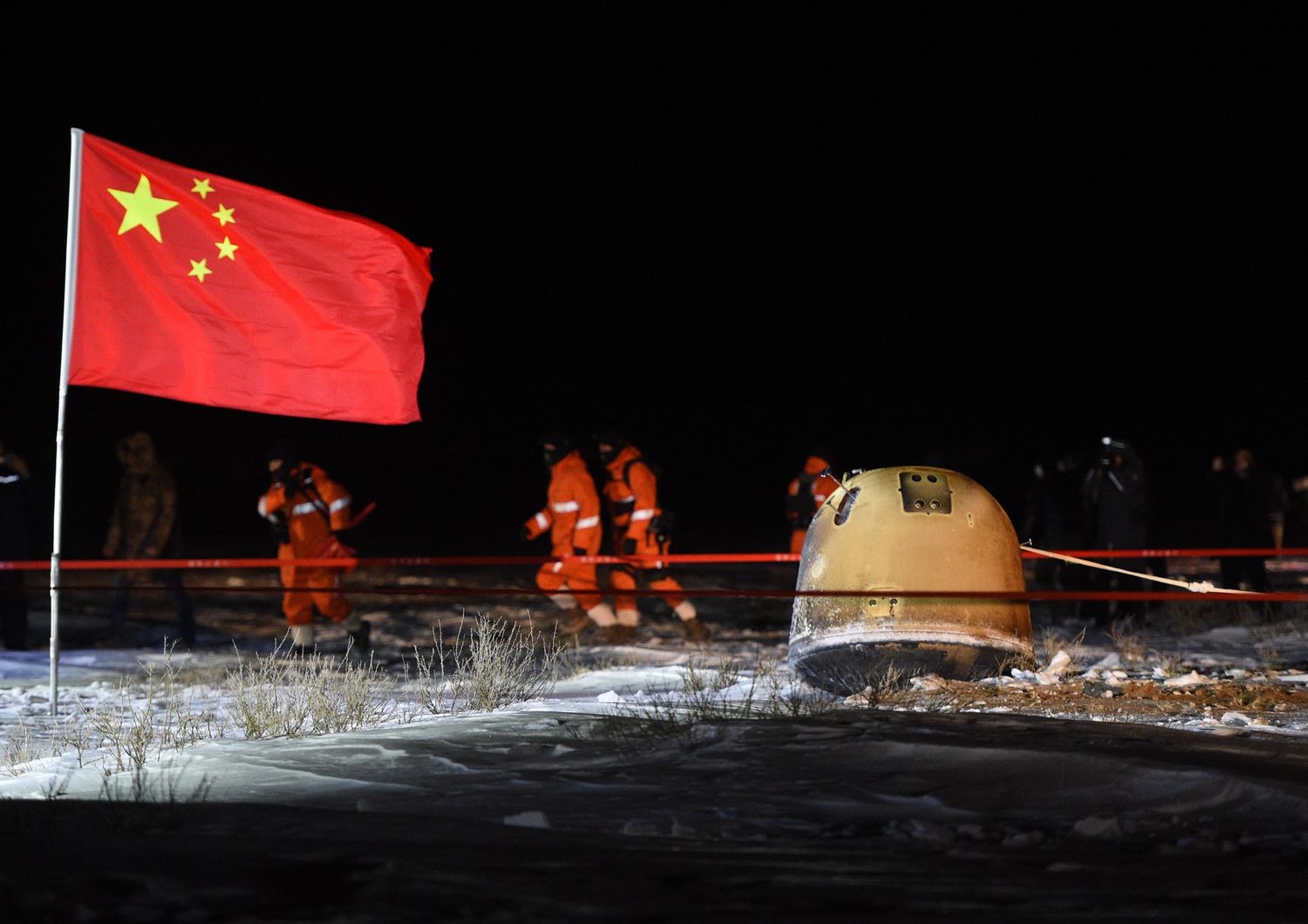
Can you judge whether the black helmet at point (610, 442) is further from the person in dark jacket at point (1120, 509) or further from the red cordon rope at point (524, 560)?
the person in dark jacket at point (1120, 509)

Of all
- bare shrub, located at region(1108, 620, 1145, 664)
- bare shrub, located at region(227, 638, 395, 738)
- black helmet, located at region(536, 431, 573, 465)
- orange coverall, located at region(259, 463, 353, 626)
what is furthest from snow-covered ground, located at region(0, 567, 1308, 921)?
black helmet, located at region(536, 431, 573, 465)

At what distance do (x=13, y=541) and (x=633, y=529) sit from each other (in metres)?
5.11

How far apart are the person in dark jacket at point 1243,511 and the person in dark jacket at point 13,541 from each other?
10.9 m

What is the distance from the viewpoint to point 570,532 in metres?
14.8

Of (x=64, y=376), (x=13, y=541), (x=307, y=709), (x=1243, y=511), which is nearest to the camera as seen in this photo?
(x=307, y=709)

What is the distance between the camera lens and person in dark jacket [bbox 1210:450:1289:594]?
16688 mm

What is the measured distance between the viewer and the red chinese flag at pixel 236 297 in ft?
32.1

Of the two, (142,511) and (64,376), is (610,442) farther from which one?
(64,376)

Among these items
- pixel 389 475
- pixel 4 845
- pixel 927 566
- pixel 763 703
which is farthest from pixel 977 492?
pixel 389 475

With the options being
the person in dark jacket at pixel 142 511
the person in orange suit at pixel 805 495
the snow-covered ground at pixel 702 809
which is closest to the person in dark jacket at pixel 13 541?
the person in dark jacket at pixel 142 511

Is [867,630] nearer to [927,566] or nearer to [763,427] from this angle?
[927,566]

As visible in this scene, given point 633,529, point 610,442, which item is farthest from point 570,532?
point 610,442

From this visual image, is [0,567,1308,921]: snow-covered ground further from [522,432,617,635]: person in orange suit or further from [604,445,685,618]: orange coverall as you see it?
[604,445,685,618]: orange coverall

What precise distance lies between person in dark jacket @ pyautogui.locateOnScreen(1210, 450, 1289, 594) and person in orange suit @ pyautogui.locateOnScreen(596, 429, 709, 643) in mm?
5563
